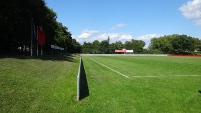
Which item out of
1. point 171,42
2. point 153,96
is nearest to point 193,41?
point 171,42

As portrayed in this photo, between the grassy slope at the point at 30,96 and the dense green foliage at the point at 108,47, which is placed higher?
the dense green foliage at the point at 108,47

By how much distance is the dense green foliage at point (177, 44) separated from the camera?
534ft

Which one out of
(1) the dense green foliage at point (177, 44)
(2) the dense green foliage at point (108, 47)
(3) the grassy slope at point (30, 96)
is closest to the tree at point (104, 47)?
(2) the dense green foliage at point (108, 47)

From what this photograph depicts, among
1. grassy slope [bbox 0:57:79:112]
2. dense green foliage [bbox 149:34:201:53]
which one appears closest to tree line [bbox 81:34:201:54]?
dense green foliage [bbox 149:34:201:53]

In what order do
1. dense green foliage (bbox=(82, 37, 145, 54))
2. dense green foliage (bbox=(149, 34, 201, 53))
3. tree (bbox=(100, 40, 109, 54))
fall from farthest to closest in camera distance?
dense green foliage (bbox=(82, 37, 145, 54))
tree (bbox=(100, 40, 109, 54))
dense green foliage (bbox=(149, 34, 201, 53))

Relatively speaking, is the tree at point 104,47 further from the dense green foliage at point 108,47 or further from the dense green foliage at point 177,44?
the dense green foliage at point 177,44

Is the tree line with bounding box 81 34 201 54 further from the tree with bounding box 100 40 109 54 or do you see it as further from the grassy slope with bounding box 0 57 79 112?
the grassy slope with bounding box 0 57 79 112

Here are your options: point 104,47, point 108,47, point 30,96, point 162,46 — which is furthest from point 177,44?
point 30,96

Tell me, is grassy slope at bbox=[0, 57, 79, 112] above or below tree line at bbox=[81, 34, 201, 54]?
below

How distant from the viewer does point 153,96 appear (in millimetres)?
10344

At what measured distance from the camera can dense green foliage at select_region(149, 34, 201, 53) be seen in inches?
6403

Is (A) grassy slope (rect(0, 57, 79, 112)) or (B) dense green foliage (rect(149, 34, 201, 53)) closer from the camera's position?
(A) grassy slope (rect(0, 57, 79, 112))

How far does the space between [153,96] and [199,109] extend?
2.14 m

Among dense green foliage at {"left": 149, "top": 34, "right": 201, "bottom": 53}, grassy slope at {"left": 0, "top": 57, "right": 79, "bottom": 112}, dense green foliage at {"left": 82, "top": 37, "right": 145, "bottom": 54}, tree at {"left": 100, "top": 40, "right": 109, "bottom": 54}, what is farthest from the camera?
dense green foliage at {"left": 82, "top": 37, "right": 145, "bottom": 54}
